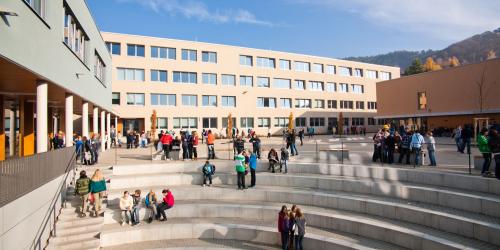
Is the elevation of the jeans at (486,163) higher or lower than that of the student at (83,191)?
higher

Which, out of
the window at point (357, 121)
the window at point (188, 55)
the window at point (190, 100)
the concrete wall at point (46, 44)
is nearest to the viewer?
the concrete wall at point (46, 44)

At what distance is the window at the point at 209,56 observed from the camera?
166 feet

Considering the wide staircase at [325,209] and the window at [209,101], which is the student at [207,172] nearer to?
the wide staircase at [325,209]

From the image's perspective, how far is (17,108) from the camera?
2047cm

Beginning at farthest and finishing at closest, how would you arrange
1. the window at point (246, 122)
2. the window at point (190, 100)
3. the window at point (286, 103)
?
the window at point (286, 103)
the window at point (246, 122)
the window at point (190, 100)

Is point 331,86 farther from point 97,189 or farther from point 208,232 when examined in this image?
point 97,189

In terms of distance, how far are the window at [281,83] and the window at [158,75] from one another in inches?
730

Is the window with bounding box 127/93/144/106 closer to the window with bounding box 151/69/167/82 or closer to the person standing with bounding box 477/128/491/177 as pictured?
the window with bounding box 151/69/167/82

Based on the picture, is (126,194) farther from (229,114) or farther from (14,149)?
(229,114)

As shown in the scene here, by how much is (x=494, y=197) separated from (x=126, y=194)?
13.1 meters

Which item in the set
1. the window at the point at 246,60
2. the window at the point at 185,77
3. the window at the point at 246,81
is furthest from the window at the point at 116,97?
the window at the point at 246,60

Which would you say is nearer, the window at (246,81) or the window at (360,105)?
the window at (246,81)

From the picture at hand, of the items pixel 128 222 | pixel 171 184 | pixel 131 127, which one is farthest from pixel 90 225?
pixel 131 127

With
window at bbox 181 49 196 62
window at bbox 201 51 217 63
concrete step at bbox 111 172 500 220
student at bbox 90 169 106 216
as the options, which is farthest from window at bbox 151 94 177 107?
student at bbox 90 169 106 216
